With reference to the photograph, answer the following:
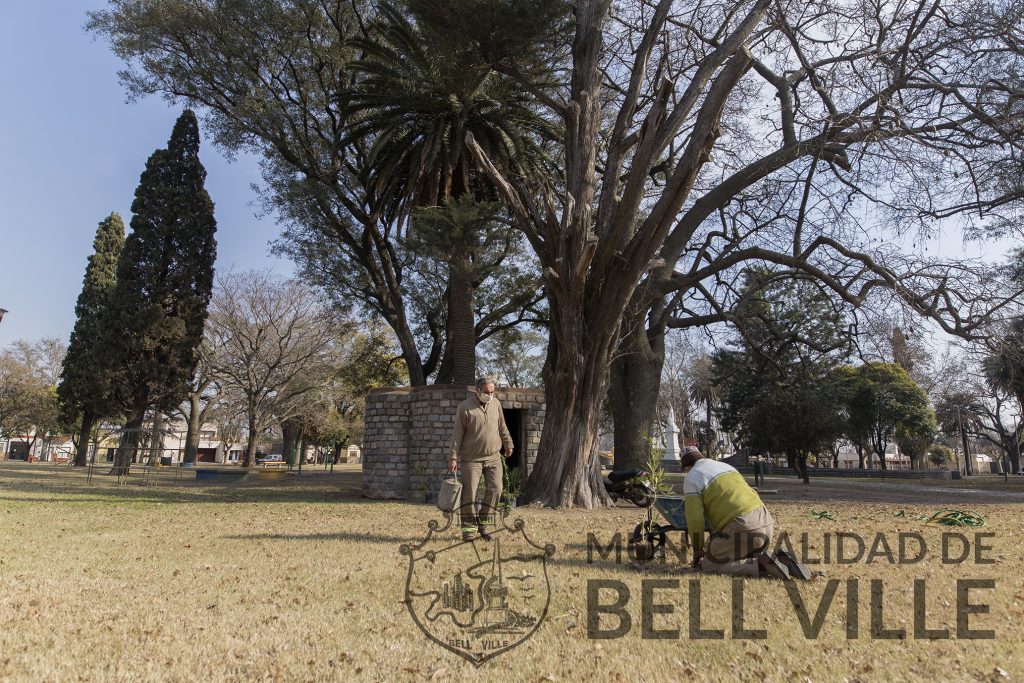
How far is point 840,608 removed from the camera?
4.17 meters

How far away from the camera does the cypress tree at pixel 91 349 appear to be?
24922mm

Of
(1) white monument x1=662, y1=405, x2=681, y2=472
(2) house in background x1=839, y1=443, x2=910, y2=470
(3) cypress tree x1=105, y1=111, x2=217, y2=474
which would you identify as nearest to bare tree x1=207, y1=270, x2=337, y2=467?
(3) cypress tree x1=105, y1=111, x2=217, y2=474

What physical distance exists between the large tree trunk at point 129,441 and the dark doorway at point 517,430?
9531 millimetres

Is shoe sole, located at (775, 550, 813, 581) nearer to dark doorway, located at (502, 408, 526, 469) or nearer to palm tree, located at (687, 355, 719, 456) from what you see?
dark doorway, located at (502, 408, 526, 469)

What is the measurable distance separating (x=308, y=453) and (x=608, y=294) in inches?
2527

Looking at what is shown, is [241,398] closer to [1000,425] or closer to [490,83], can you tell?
[490,83]

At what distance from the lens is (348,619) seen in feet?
13.1

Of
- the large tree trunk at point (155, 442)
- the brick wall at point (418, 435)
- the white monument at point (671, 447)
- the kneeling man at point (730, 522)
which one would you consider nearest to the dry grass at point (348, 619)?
the kneeling man at point (730, 522)

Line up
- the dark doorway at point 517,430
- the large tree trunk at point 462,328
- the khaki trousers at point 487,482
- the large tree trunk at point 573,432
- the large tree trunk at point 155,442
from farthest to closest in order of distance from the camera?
the large tree trunk at point 155,442, the large tree trunk at point 462,328, the dark doorway at point 517,430, the large tree trunk at point 573,432, the khaki trousers at point 487,482

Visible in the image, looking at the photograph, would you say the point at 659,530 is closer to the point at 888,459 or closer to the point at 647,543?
the point at 647,543

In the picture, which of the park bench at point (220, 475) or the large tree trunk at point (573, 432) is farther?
the park bench at point (220, 475)

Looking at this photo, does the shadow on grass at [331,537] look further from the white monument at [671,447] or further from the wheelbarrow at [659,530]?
the white monument at [671,447]

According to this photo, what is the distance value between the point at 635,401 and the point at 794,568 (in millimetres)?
12422

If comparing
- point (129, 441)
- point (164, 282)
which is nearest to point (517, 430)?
point (129, 441)
